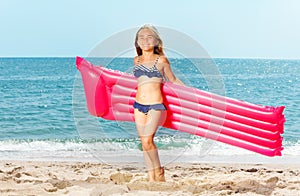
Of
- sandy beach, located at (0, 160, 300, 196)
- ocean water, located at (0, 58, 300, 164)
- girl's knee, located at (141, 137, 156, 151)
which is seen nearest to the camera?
sandy beach, located at (0, 160, 300, 196)

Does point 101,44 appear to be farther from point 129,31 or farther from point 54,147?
point 54,147

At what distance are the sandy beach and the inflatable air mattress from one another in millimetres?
454

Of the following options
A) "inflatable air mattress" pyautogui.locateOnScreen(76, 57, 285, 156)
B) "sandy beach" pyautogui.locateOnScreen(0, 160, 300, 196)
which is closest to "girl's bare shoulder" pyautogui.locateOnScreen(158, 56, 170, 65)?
"inflatable air mattress" pyautogui.locateOnScreen(76, 57, 285, 156)

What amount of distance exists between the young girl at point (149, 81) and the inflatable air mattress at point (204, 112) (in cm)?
16

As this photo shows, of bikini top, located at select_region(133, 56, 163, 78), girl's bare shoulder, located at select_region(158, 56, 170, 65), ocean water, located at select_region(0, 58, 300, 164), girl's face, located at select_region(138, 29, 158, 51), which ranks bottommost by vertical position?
ocean water, located at select_region(0, 58, 300, 164)

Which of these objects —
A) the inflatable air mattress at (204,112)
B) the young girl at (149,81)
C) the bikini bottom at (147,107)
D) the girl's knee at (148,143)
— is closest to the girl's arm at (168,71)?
the young girl at (149,81)

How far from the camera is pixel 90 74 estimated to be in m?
5.45

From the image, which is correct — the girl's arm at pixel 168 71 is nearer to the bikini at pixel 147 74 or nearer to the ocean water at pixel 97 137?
the bikini at pixel 147 74

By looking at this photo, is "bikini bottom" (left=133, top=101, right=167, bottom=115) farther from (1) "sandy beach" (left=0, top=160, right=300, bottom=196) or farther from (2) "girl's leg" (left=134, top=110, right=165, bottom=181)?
(1) "sandy beach" (left=0, top=160, right=300, bottom=196)

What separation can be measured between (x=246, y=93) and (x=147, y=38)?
822 inches

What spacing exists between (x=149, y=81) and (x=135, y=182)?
3.25ft

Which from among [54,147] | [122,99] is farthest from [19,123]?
[122,99]

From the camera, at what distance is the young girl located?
477 cm

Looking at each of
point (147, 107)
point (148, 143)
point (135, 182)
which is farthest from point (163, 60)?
point (135, 182)
